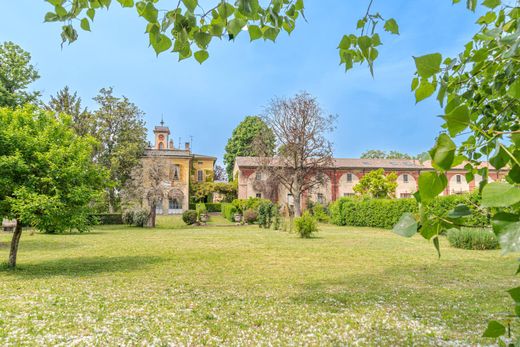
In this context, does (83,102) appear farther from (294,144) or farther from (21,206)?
(21,206)

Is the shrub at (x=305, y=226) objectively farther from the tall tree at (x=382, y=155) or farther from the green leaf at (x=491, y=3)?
the tall tree at (x=382, y=155)

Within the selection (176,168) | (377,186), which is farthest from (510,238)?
(176,168)

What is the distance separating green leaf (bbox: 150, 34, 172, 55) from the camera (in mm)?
1338

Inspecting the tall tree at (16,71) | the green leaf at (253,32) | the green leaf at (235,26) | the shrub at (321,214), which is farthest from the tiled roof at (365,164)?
the green leaf at (235,26)

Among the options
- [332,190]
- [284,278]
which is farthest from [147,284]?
[332,190]

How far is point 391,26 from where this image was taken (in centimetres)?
155

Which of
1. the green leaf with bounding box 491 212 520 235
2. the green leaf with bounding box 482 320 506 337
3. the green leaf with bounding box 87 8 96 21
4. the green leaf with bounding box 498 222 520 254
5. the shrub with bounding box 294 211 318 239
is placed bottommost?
the shrub with bounding box 294 211 318 239

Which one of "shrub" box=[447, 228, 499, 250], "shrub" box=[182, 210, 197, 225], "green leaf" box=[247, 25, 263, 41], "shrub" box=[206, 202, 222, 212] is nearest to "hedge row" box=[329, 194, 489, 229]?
"shrub" box=[447, 228, 499, 250]

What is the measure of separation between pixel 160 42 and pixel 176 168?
127 ft

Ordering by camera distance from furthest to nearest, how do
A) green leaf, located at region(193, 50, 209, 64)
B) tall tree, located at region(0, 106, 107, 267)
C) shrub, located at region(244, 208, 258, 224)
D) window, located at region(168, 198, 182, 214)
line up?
window, located at region(168, 198, 182, 214) → shrub, located at region(244, 208, 258, 224) → tall tree, located at region(0, 106, 107, 267) → green leaf, located at region(193, 50, 209, 64)

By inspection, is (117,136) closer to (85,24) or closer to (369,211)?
(369,211)

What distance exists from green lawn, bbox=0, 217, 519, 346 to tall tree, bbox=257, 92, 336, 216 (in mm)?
19917

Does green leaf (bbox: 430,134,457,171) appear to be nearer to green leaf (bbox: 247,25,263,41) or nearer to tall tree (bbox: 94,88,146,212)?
green leaf (bbox: 247,25,263,41)

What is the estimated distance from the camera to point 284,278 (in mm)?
7496
